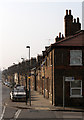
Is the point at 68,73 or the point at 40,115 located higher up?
the point at 68,73

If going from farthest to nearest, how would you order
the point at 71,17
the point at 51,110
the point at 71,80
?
the point at 71,17, the point at 71,80, the point at 51,110

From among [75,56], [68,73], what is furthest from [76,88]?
[75,56]

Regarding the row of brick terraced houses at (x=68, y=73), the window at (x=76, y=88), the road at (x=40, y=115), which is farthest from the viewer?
the window at (x=76, y=88)

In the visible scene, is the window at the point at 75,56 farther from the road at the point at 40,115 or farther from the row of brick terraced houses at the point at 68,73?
the road at the point at 40,115

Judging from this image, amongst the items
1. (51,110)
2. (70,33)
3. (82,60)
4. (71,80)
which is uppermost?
(70,33)

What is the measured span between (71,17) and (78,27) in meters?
2.46

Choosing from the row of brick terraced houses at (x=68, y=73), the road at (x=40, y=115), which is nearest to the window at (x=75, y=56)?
the row of brick terraced houses at (x=68, y=73)

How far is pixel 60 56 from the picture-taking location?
27.4 m

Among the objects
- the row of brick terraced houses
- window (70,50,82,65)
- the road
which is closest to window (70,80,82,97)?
the row of brick terraced houses

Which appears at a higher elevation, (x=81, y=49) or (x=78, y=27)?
(x=78, y=27)

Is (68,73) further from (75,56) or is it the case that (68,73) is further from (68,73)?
(75,56)

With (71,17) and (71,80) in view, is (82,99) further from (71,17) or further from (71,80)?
(71,17)

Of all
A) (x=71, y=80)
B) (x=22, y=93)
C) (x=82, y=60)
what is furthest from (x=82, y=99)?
(x=22, y=93)

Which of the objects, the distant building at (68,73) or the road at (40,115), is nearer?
the road at (40,115)
